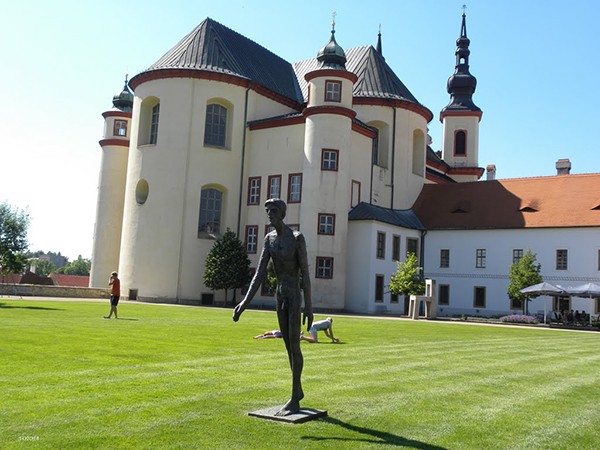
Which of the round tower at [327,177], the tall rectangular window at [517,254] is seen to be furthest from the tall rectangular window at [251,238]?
the tall rectangular window at [517,254]

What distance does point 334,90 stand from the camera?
45.2 meters

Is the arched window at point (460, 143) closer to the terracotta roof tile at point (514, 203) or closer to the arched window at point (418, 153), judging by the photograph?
the terracotta roof tile at point (514, 203)

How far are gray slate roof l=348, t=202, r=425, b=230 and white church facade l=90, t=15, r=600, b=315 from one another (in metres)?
0.14

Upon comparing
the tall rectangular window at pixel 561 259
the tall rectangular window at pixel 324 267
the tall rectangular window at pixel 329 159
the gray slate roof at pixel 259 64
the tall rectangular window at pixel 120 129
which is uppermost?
the gray slate roof at pixel 259 64

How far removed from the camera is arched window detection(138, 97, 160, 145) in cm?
4897

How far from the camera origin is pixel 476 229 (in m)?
50.3

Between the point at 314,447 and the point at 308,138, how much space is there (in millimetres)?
39406

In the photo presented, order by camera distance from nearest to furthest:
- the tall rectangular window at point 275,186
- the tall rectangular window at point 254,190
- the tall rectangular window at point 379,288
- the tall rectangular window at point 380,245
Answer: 1. the tall rectangular window at point 379,288
2. the tall rectangular window at point 380,245
3. the tall rectangular window at point 275,186
4. the tall rectangular window at point 254,190

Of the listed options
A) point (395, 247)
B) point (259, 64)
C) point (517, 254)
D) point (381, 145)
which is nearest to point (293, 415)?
point (395, 247)

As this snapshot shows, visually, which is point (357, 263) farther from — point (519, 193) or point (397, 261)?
point (519, 193)

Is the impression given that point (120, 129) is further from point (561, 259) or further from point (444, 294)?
point (561, 259)

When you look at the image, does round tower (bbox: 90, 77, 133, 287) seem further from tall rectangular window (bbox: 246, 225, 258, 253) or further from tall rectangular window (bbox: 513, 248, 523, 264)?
tall rectangular window (bbox: 513, 248, 523, 264)

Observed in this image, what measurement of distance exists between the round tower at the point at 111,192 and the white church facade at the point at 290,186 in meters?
0.30

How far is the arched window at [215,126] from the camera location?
4819 centimetres
